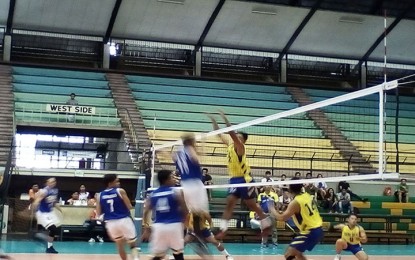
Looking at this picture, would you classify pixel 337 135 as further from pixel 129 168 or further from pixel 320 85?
pixel 129 168

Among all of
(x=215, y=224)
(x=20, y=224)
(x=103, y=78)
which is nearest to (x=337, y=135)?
(x=215, y=224)

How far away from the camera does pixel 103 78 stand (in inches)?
1096

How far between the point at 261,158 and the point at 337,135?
16.9 feet

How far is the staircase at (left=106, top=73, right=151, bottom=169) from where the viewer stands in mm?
21625

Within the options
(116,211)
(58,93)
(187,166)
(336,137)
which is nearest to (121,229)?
(116,211)

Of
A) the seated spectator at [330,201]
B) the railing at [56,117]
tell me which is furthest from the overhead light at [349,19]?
the railing at [56,117]

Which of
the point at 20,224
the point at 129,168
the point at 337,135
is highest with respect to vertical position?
the point at 337,135

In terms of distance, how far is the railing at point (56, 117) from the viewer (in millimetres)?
22516

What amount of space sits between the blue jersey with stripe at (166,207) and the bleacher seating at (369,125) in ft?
56.8

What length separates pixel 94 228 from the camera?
719 inches

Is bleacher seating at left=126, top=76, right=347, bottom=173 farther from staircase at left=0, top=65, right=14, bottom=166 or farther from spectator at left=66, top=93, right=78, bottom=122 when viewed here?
staircase at left=0, top=65, right=14, bottom=166

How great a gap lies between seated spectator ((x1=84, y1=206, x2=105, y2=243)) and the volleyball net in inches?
115

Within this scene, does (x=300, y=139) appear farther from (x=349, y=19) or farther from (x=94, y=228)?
(x=94, y=228)

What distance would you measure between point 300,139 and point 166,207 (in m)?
16.8
